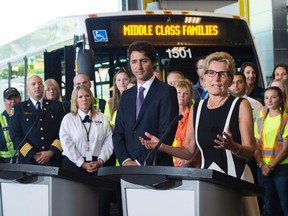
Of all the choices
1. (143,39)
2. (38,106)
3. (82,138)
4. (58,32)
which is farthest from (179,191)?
(58,32)

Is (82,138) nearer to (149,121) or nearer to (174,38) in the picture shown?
(149,121)

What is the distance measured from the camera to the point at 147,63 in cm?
600

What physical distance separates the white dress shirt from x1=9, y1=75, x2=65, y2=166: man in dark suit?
0.52m

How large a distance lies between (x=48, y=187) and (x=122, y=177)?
654mm

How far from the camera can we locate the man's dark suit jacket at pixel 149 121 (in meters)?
5.95

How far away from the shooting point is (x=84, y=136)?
777cm

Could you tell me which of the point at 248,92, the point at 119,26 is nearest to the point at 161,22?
the point at 119,26

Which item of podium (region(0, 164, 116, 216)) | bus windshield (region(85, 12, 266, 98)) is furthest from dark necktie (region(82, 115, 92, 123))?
bus windshield (region(85, 12, 266, 98))

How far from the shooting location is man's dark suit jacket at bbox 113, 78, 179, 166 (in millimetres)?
5945

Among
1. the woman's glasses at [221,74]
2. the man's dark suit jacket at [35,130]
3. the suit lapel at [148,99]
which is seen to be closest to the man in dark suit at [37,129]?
the man's dark suit jacket at [35,130]

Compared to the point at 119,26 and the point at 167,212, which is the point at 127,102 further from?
the point at 119,26

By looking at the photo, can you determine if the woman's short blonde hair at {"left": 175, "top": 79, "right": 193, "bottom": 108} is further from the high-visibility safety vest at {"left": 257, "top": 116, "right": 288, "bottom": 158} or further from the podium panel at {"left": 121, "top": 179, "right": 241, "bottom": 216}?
the podium panel at {"left": 121, "top": 179, "right": 241, "bottom": 216}

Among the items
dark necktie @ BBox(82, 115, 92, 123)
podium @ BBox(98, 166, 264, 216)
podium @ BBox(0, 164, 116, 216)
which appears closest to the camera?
podium @ BBox(98, 166, 264, 216)

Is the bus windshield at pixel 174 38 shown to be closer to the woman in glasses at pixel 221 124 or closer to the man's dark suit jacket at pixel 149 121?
the man's dark suit jacket at pixel 149 121
